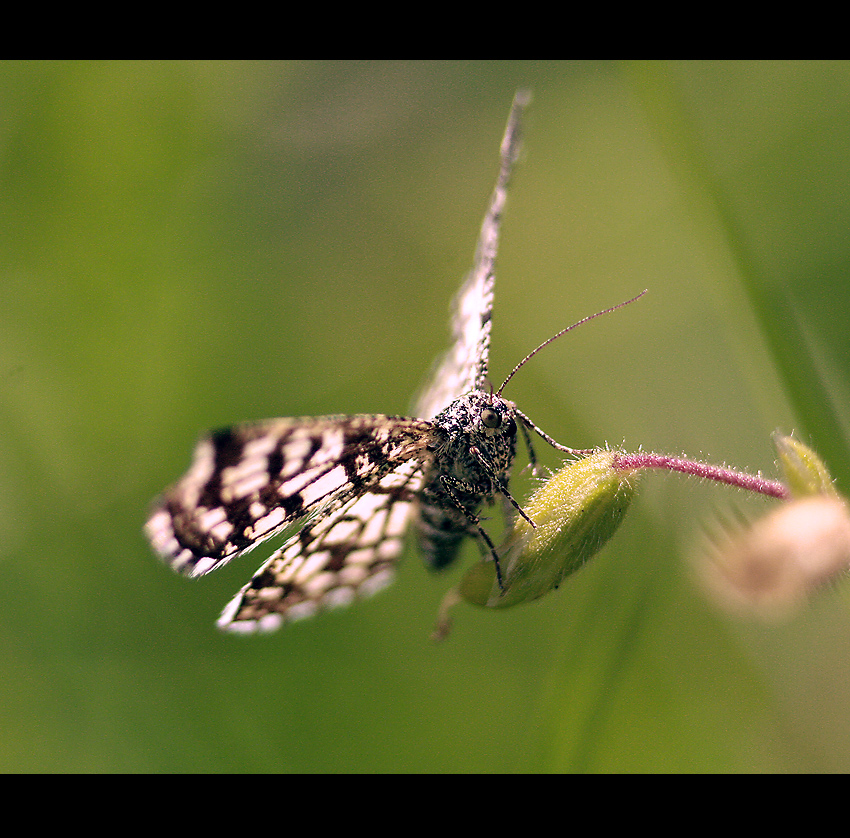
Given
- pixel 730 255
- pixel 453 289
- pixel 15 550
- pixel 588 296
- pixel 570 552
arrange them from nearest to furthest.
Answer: pixel 570 552 → pixel 730 255 → pixel 15 550 → pixel 588 296 → pixel 453 289

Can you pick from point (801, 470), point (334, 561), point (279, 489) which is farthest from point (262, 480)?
point (801, 470)

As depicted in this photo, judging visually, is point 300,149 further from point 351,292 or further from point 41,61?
point 41,61

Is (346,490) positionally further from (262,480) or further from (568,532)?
(568,532)

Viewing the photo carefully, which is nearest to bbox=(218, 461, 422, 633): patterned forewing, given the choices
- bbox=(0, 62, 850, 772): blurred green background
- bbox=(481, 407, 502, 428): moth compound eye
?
bbox=(481, 407, 502, 428): moth compound eye

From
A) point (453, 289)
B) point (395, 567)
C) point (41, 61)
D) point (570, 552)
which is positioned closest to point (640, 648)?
point (395, 567)

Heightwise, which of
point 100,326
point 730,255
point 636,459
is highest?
point 100,326

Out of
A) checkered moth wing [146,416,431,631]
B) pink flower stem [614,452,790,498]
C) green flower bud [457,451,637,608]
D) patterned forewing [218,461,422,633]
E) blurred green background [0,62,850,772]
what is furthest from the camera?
blurred green background [0,62,850,772]

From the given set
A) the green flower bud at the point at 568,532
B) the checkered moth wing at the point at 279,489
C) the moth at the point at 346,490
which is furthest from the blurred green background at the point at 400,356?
the checkered moth wing at the point at 279,489

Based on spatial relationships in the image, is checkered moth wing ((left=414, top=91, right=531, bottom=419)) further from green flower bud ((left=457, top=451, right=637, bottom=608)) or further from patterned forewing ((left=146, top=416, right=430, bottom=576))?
green flower bud ((left=457, top=451, right=637, bottom=608))
